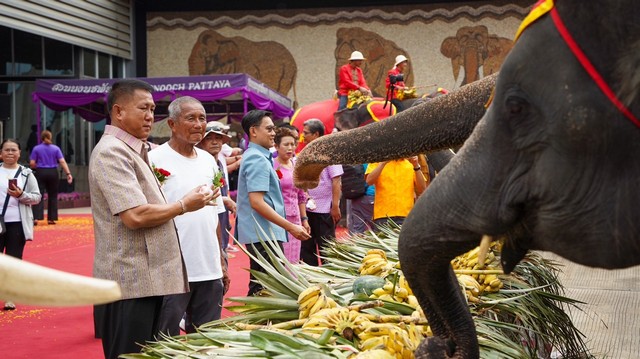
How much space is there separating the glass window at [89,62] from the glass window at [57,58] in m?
0.53

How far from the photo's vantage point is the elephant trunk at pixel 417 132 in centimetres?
284

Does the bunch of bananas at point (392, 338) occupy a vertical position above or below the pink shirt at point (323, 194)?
below

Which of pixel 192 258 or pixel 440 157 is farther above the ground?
pixel 440 157

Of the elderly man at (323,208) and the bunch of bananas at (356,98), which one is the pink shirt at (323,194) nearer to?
the elderly man at (323,208)

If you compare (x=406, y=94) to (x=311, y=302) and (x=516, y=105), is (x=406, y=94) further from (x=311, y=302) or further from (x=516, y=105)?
(x=516, y=105)

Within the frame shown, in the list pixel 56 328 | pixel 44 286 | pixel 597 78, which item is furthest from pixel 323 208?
pixel 44 286

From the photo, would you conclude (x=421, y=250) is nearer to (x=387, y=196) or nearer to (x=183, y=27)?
(x=387, y=196)

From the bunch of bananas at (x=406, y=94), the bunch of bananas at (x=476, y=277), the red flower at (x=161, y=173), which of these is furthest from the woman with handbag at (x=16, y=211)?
the bunch of bananas at (x=406, y=94)

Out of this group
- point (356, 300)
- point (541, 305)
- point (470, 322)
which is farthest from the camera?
point (541, 305)

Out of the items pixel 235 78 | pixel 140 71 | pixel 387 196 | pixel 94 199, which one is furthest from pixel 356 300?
pixel 140 71

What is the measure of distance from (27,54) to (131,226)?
22.3 meters

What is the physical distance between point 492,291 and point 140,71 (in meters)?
26.8

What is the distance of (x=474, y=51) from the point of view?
2780 centimetres

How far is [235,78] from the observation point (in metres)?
19.9
